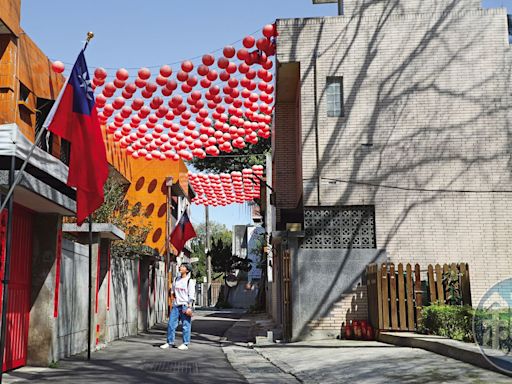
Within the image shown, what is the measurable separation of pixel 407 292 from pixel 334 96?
559cm

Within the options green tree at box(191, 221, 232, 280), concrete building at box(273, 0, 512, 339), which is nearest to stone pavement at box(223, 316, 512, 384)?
concrete building at box(273, 0, 512, 339)

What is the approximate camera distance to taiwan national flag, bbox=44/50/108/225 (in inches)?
336

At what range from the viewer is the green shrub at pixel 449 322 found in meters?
10.7

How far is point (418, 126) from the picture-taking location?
15.4 m

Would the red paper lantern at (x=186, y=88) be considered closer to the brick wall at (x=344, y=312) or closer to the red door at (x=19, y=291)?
the red door at (x=19, y=291)

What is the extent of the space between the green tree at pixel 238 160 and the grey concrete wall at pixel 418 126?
20.8 meters

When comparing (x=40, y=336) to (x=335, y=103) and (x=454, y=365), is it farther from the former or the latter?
(x=335, y=103)

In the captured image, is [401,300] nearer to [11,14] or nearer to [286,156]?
[286,156]

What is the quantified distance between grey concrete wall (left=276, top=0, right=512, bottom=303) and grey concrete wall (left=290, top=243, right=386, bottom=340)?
2.71 ft

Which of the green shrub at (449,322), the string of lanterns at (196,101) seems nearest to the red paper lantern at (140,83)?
the string of lanterns at (196,101)

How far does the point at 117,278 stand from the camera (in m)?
16.1

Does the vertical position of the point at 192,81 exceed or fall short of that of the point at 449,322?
it exceeds it

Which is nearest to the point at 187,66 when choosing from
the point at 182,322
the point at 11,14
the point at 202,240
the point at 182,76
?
the point at 182,76

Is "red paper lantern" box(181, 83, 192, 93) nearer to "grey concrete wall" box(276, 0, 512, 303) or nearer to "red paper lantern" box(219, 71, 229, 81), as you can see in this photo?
"red paper lantern" box(219, 71, 229, 81)
